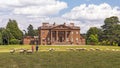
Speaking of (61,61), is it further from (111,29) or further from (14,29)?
(14,29)

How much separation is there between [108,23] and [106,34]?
537cm

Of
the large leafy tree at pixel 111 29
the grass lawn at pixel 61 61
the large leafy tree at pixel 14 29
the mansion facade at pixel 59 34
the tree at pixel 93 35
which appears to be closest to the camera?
the grass lawn at pixel 61 61

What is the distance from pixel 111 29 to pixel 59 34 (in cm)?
2127

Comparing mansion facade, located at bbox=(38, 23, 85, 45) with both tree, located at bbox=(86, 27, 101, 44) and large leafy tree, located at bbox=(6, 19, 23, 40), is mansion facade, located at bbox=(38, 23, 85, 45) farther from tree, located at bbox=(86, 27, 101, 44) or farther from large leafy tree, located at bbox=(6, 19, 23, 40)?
large leafy tree, located at bbox=(6, 19, 23, 40)

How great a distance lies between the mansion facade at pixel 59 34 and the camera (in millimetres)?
125938

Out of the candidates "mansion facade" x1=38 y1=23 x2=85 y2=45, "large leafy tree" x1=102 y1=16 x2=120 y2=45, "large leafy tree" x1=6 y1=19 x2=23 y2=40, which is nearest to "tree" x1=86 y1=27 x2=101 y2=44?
"large leafy tree" x1=102 y1=16 x2=120 y2=45

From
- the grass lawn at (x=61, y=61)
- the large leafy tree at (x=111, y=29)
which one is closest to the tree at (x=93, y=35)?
the large leafy tree at (x=111, y=29)

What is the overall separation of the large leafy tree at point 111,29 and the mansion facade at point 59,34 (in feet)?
34.4

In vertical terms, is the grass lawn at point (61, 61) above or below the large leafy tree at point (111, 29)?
below

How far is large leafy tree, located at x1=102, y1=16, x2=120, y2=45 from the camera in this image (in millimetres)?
122062

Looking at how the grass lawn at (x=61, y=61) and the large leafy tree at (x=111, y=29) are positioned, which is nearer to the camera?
the grass lawn at (x=61, y=61)

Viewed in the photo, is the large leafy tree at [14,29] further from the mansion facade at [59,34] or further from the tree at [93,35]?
the tree at [93,35]

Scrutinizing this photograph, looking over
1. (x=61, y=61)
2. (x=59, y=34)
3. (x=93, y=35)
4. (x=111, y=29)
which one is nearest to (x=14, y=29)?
(x=59, y=34)

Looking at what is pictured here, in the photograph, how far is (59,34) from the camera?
5037 inches
